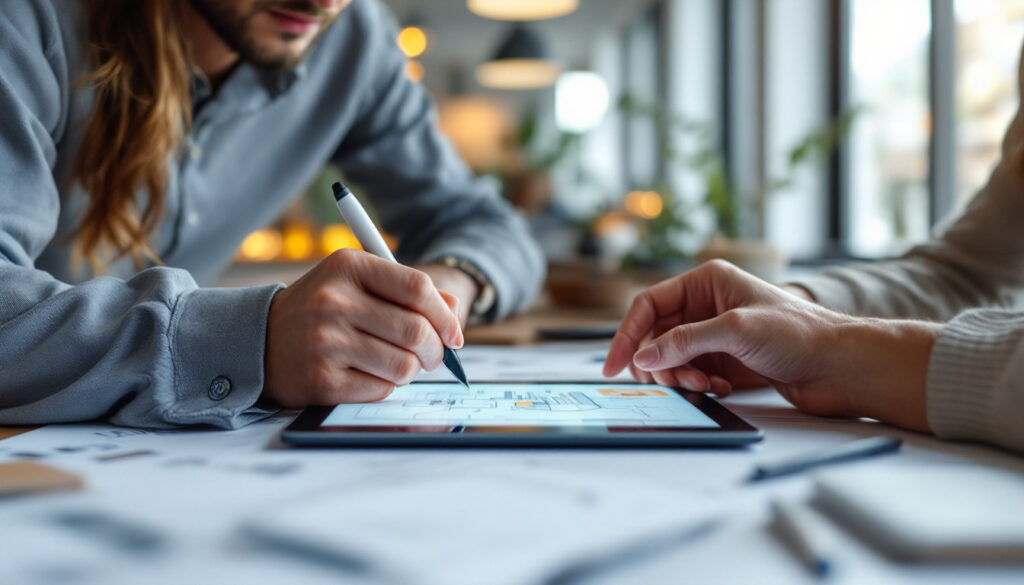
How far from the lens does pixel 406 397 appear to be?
2.29 feet

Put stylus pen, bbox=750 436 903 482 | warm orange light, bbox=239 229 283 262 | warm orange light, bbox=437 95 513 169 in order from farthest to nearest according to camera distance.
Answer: warm orange light, bbox=437 95 513 169
warm orange light, bbox=239 229 283 262
stylus pen, bbox=750 436 903 482

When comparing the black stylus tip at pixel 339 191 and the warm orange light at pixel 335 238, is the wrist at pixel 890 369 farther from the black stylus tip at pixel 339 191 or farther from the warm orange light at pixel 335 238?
the warm orange light at pixel 335 238

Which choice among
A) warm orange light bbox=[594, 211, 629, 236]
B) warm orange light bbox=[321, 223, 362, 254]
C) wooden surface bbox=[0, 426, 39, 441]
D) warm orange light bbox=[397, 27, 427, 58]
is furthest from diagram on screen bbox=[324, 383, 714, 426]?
warm orange light bbox=[397, 27, 427, 58]

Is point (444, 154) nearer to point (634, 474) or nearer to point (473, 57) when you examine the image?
point (634, 474)

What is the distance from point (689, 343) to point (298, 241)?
14.2 feet

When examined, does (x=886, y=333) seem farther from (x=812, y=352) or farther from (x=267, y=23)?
(x=267, y=23)

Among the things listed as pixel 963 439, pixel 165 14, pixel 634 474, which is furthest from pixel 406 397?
pixel 165 14

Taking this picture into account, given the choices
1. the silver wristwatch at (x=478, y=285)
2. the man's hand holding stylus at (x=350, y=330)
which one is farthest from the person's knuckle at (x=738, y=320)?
the silver wristwatch at (x=478, y=285)

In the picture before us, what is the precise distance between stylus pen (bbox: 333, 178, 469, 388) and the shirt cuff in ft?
0.31

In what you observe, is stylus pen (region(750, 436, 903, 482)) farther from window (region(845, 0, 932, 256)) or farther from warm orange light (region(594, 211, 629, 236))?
window (region(845, 0, 932, 256))

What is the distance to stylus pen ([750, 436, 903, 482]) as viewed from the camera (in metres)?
0.46

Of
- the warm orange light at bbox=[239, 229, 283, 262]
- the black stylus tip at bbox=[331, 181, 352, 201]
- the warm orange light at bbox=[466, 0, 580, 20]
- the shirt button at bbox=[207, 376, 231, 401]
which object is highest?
the warm orange light at bbox=[466, 0, 580, 20]

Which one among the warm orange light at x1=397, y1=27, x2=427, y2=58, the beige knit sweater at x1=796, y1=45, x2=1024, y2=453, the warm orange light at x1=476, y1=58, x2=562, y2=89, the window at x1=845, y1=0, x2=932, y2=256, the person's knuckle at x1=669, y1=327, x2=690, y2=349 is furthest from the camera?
the warm orange light at x1=397, y1=27, x2=427, y2=58

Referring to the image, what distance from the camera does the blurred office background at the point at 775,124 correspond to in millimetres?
2100
